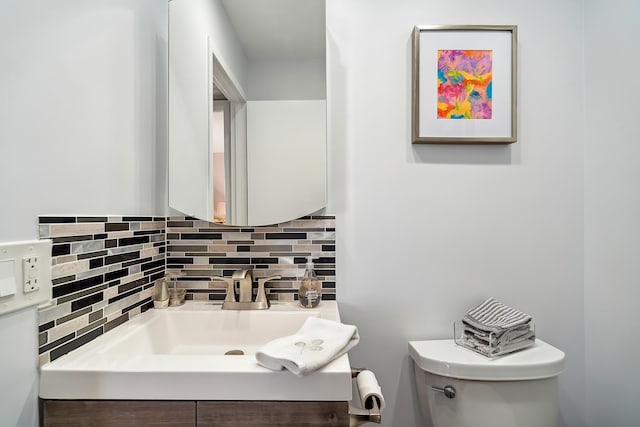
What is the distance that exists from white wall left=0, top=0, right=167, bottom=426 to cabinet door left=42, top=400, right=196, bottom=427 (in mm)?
97

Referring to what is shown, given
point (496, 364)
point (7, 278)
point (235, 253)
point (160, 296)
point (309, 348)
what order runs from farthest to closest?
point (235, 253)
point (160, 296)
point (496, 364)
point (309, 348)
point (7, 278)

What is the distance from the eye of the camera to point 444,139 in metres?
1.41

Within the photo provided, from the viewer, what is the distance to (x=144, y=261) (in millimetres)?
1237

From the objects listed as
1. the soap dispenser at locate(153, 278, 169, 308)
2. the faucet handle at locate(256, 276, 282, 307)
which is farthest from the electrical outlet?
the faucet handle at locate(256, 276, 282, 307)

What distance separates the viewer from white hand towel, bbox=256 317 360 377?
75 cm

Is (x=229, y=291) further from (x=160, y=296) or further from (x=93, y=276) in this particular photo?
(x=93, y=276)

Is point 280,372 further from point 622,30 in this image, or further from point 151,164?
point 622,30

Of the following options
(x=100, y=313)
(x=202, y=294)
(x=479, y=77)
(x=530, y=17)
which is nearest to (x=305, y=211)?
(x=202, y=294)

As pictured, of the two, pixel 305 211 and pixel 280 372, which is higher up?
pixel 305 211

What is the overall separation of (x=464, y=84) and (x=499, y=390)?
1023 mm

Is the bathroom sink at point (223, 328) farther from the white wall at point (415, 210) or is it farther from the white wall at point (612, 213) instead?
the white wall at point (612, 213)

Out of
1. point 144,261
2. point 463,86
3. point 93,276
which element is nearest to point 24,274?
point 93,276

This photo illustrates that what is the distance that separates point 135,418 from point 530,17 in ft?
5.72

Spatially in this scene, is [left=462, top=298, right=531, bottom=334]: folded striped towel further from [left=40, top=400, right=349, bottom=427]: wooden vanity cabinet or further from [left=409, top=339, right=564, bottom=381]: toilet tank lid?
[left=40, top=400, right=349, bottom=427]: wooden vanity cabinet
